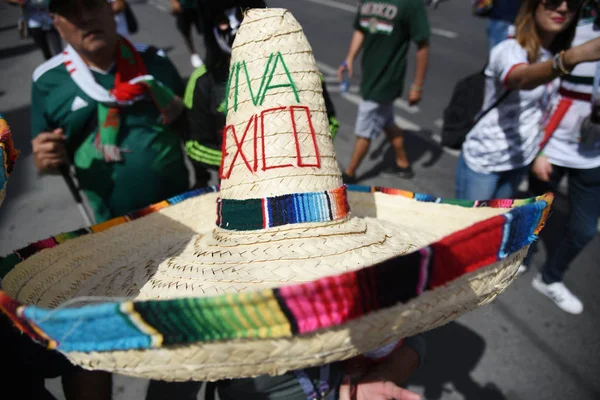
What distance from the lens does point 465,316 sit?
252 centimetres

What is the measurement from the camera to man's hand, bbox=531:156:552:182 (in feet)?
7.16

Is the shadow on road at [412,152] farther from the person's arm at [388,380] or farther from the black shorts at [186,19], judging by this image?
the black shorts at [186,19]

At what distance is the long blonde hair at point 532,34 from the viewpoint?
6.09ft

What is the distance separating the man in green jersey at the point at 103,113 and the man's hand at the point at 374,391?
1.37 m

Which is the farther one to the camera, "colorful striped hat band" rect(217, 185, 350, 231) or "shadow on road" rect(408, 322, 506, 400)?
"shadow on road" rect(408, 322, 506, 400)

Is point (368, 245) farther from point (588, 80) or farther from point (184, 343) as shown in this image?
point (588, 80)

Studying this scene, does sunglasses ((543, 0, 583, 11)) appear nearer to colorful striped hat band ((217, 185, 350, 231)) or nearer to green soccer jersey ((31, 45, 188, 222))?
colorful striped hat band ((217, 185, 350, 231))

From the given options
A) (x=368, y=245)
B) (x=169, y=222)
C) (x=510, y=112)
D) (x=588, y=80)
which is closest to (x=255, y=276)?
(x=368, y=245)

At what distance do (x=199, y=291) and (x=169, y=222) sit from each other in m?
0.66

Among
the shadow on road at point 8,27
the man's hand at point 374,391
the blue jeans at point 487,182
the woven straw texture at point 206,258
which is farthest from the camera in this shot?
the shadow on road at point 8,27

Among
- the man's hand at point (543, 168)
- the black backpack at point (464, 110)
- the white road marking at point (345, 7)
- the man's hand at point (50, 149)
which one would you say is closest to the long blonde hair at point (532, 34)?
the black backpack at point (464, 110)

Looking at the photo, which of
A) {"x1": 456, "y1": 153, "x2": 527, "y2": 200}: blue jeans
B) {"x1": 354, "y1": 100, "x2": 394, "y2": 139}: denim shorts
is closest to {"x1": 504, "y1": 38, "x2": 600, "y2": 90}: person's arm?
{"x1": 456, "y1": 153, "x2": 527, "y2": 200}: blue jeans

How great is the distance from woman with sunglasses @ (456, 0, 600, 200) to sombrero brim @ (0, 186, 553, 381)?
126 centimetres

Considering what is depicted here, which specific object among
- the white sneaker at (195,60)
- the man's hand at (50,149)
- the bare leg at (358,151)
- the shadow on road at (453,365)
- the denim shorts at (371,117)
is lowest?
the shadow on road at (453,365)
